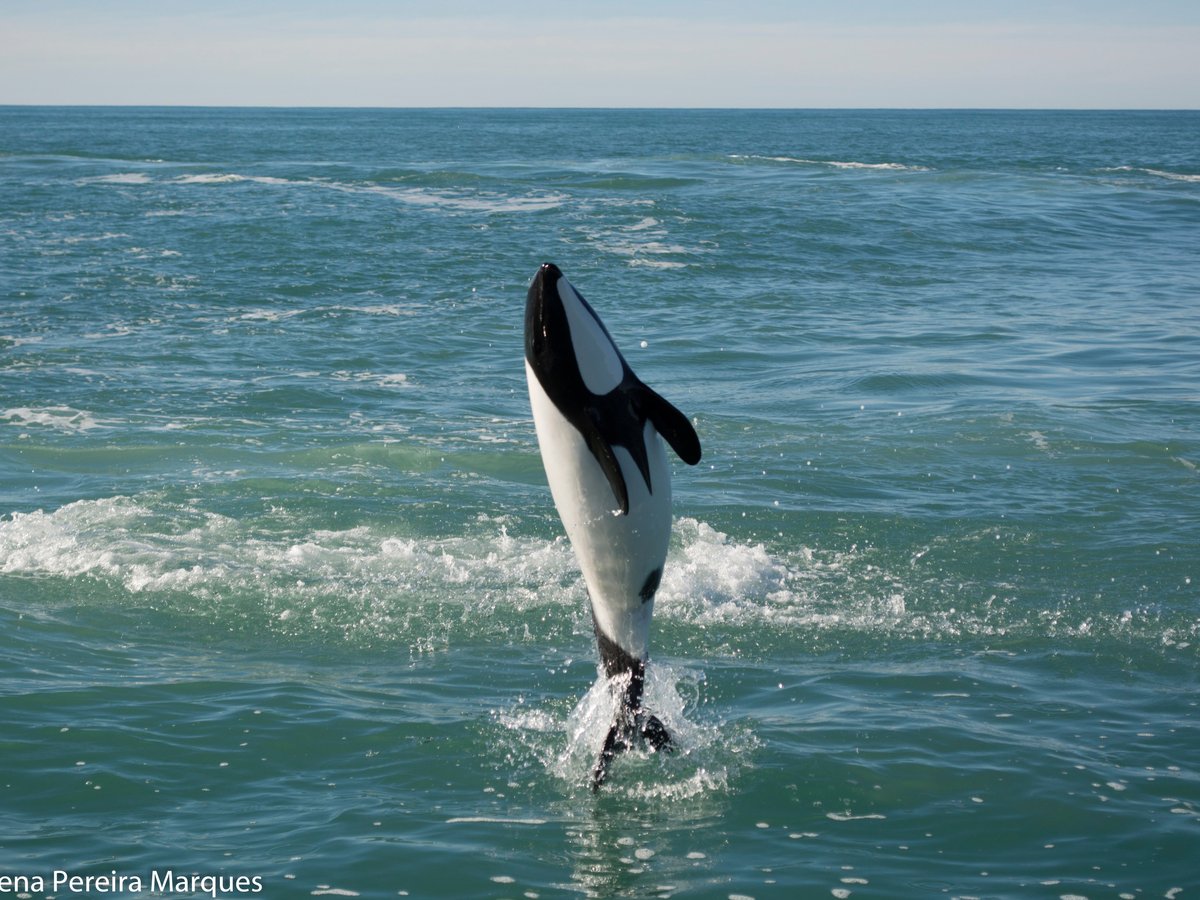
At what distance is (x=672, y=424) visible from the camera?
698 centimetres

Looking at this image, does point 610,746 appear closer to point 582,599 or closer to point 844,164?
point 582,599

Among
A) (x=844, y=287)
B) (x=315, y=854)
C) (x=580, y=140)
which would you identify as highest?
(x=580, y=140)

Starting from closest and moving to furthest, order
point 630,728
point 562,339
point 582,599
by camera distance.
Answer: point 562,339
point 630,728
point 582,599

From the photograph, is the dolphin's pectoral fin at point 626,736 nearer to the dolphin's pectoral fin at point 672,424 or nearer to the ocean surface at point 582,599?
the ocean surface at point 582,599

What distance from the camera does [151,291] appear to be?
28062 millimetres

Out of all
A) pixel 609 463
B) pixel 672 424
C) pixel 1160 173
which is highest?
pixel 1160 173

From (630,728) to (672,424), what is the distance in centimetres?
188

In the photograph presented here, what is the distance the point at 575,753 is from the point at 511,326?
17165mm

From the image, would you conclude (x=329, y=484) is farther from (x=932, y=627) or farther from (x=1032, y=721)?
(x=1032, y=721)

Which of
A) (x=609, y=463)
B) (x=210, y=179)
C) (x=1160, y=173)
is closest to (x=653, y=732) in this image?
(x=609, y=463)

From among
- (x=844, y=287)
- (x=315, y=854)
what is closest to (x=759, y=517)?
(x=315, y=854)

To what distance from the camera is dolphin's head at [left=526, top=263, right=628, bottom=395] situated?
682 cm

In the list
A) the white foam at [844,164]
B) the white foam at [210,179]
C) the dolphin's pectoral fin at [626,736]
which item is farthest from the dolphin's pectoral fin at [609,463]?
the white foam at [844,164]

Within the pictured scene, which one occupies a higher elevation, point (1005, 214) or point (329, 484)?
point (1005, 214)
